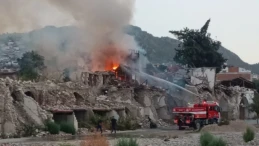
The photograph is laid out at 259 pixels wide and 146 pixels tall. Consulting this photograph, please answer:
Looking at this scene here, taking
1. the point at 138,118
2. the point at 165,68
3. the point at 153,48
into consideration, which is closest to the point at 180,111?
the point at 138,118

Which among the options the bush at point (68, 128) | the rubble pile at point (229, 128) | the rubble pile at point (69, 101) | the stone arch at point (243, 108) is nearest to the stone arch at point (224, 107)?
the stone arch at point (243, 108)

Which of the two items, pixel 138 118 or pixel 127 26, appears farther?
pixel 127 26

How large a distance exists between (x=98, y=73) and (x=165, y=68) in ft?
93.3

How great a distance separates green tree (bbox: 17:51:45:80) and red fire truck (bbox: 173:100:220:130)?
67.1ft

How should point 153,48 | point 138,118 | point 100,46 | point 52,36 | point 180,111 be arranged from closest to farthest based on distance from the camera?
point 180,111
point 138,118
point 100,46
point 52,36
point 153,48

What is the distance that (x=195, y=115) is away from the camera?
50.6m

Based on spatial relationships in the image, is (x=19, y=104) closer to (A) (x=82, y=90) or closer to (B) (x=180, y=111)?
(A) (x=82, y=90)

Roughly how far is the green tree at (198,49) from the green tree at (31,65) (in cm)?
2768

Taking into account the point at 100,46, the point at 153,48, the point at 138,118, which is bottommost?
the point at 138,118

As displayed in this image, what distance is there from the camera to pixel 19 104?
42.9 meters

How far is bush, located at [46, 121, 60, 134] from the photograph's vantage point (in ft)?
139

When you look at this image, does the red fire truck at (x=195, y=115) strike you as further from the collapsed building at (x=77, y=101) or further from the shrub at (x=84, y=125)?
the shrub at (x=84, y=125)

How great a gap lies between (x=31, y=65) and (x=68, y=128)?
81.9 feet

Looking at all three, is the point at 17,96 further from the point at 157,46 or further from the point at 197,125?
the point at 157,46
